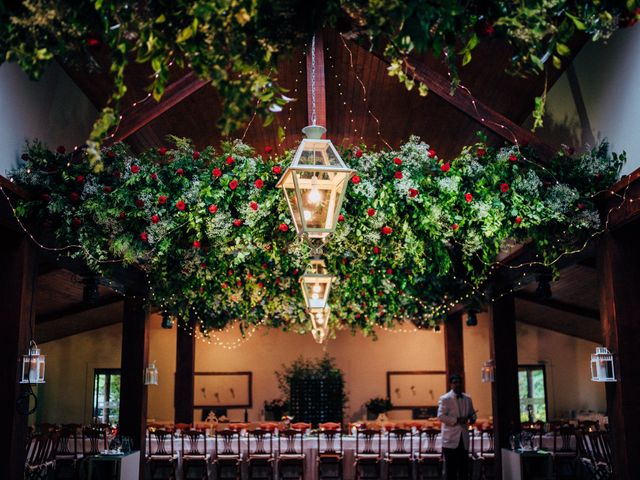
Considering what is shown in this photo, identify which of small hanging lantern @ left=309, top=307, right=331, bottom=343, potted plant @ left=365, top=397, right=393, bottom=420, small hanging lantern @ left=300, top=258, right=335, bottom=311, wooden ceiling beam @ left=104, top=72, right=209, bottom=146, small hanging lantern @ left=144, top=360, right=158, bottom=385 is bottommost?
potted plant @ left=365, top=397, right=393, bottom=420

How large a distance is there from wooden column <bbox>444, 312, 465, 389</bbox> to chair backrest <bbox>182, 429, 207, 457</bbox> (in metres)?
5.68

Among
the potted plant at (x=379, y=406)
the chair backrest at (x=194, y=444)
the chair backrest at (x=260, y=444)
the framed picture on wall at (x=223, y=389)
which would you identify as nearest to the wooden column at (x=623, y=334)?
the chair backrest at (x=260, y=444)

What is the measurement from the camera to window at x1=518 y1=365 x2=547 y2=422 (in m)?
17.4

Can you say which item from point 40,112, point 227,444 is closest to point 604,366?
point 40,112

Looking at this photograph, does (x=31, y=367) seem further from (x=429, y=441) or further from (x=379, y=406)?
(x=379, y=406)

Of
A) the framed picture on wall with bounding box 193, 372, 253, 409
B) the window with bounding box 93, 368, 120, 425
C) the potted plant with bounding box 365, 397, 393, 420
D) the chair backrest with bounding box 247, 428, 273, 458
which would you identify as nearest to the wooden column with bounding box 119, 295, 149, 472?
the chair backrest with bounding box 247, 428, 273, 458

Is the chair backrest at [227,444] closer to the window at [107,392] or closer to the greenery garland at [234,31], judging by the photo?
the window at [107,392]

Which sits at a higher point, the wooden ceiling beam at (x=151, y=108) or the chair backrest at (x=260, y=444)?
the wooden ceiling beam at (x=151, y=108)

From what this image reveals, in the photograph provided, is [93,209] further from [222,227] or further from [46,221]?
[222,227]

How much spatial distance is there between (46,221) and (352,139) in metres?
5.36

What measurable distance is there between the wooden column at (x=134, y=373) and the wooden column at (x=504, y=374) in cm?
501

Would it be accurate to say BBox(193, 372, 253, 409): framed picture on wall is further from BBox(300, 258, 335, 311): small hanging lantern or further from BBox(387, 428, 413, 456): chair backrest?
BBox(300, 258, 335, 311): small hanging lantern

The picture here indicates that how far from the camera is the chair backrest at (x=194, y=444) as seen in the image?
442 inches

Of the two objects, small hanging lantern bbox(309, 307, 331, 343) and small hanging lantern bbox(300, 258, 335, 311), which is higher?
small hanging lantern bbox(300, 258, 335, 311)
